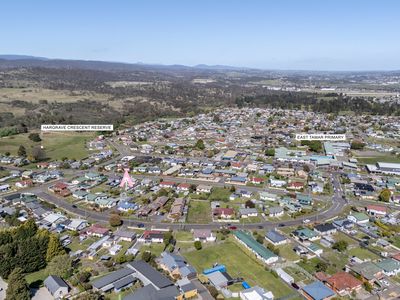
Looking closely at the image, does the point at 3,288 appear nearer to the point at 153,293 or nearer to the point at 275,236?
the point at 153,293

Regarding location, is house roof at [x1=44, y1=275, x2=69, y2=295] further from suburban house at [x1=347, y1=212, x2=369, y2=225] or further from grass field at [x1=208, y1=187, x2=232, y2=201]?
suburban house at [x1=347, y1=212, x2=369, y2=225]

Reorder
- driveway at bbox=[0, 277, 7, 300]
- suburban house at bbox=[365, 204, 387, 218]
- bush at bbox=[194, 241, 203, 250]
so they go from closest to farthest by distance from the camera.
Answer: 1. driveway at bbox=[0, 277, 7, 300]
2. bush at bbox=[194, 241, 203, 250]
3. suburban house at bbox=[365, 204, 387, 218]

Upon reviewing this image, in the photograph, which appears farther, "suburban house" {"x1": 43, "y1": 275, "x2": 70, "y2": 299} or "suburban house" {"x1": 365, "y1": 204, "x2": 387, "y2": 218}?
"suburban house" {"x1": 365, "y1": 204, "x2": 387, "y2": 218}

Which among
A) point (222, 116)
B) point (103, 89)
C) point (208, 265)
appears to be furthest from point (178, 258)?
point (103, 89)

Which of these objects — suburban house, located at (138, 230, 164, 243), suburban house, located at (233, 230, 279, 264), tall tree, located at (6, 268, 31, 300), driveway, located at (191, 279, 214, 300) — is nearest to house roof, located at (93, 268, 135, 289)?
tall tree, located at (6, 268, 31, 300)

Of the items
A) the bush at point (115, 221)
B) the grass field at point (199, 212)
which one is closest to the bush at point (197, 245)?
the grass field at point (199, 212)

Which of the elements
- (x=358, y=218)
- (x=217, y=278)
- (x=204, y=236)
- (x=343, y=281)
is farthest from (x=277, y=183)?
(x=217, y=278)
